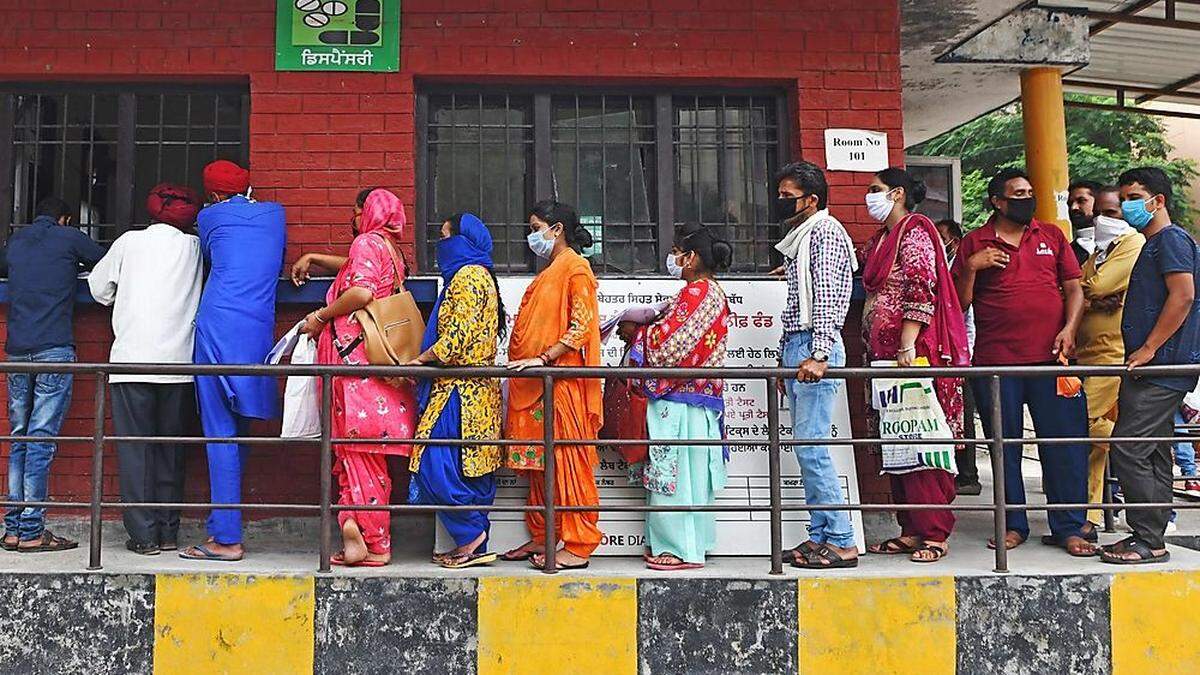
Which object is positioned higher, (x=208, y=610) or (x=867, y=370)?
(x=867, y=370)

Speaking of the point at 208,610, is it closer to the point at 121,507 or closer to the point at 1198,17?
the point at 121,507

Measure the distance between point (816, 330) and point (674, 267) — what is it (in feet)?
3.03

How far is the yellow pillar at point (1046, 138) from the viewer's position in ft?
24.7

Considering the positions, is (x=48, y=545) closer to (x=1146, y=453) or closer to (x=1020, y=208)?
(x=1020, y=208)

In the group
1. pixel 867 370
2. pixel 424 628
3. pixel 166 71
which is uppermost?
pixel 166 71

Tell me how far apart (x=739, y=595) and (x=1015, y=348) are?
1935mm

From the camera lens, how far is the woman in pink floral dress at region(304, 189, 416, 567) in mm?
4574

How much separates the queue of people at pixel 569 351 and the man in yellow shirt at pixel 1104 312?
10 centimetres

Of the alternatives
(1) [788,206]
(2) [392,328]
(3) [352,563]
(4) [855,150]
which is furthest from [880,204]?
(3) [352,563]

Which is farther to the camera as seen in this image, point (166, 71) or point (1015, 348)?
point (166, 71)

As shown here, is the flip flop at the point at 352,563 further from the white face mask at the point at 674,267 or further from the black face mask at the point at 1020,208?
the black face mask at the point at 1020,208

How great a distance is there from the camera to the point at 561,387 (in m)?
4.60

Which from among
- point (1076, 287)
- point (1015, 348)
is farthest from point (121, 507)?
point (1076, 287)

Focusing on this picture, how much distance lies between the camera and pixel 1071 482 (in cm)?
505
